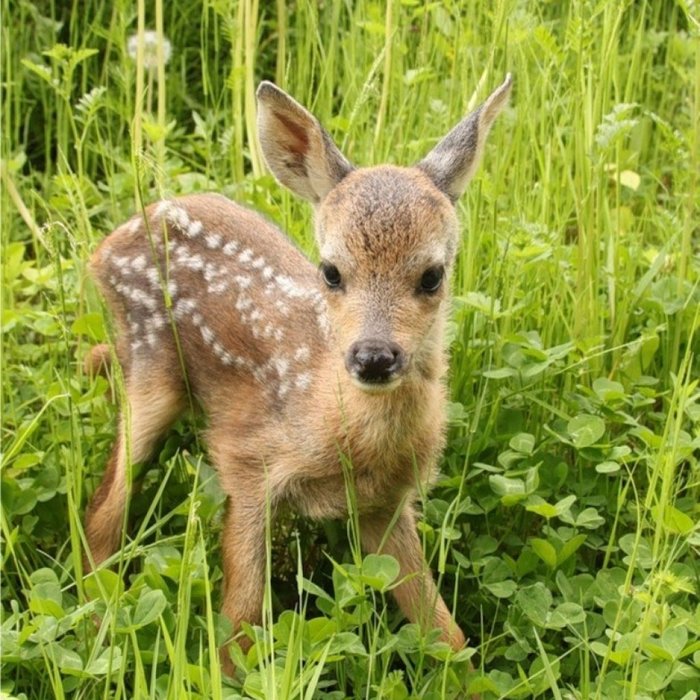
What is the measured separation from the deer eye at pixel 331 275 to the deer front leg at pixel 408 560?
23.1 inches

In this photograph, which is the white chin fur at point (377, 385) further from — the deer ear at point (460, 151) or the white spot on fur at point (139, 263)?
the white spot on fur at point (139, 263)

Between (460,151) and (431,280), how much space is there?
0.43 m

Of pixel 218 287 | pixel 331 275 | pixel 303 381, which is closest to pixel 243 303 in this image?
pixel 218 287

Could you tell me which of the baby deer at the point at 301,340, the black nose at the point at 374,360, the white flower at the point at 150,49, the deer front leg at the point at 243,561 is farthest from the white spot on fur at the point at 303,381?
the white flower at the point at 150,49

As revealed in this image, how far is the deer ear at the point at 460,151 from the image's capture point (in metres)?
3.55

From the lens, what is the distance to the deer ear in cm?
355

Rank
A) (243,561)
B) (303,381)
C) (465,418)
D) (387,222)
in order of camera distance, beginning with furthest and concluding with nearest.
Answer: (465,418), (303,381), (243,561), (387,222)

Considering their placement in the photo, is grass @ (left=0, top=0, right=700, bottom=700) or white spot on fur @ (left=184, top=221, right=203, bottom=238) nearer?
grass @ (left=0, top=0, right=700, bottom=700)

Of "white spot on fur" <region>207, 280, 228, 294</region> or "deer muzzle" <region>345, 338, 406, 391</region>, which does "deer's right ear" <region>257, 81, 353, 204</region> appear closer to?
"white spot on fur" <region>207, 280, 228, 294</region>

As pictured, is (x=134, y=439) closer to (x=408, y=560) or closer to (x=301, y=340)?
(x=301, y=340)

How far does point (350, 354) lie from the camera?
3.08 metres

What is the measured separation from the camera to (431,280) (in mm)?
3281

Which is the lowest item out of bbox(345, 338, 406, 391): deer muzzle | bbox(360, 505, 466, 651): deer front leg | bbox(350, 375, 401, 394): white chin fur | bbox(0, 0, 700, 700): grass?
bbox(360, 505, 466, 651): deer front leg

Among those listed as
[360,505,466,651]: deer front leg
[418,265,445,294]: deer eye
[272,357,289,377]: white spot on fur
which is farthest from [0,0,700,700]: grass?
[418,265,445,294]: deer eye
